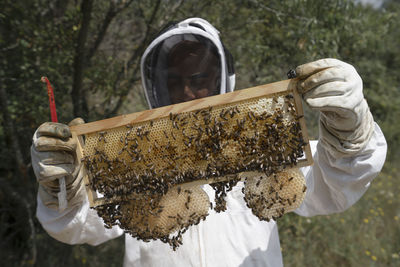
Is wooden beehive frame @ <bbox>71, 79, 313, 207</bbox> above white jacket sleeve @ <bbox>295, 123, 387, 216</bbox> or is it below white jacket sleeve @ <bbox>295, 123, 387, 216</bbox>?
above

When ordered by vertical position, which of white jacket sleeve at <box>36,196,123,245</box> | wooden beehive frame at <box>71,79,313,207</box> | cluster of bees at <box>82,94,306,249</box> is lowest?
white jacket sleeve at <box>36,196,123,245</box>

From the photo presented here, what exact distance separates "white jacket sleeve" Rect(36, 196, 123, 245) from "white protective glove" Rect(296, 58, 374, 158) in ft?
7.12

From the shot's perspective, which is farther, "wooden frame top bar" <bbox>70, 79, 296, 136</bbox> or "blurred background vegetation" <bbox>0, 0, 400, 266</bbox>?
"blurred background vegetation" <bbox>0, 0, 400, 266</bbox>

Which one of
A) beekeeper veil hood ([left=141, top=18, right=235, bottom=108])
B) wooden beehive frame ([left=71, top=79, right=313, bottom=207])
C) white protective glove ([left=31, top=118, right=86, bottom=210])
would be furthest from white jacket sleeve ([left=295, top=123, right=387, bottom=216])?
white protective glove ([left=31, top=118, right=86, bottom=210])

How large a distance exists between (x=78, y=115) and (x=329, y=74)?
13.2 ft

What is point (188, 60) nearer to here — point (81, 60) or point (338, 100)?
point (338, 100)

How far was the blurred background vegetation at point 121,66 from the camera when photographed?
452cm

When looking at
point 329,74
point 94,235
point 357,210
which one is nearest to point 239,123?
point 329,74

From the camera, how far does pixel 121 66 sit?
17.5ft

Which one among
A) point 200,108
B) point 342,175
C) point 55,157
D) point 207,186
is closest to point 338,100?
point 342,175

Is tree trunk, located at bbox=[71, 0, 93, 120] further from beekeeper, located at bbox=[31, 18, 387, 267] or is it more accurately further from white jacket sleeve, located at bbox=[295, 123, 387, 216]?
white jacket sleeve, located at bbox=[295, 123, 387, 216]

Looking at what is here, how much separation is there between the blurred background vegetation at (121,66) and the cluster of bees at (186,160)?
100 inches

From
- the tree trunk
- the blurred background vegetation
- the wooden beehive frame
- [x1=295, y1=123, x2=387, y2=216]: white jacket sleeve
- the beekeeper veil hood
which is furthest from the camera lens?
the blurred background vegetation

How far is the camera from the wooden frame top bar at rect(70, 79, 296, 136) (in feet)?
7.02
